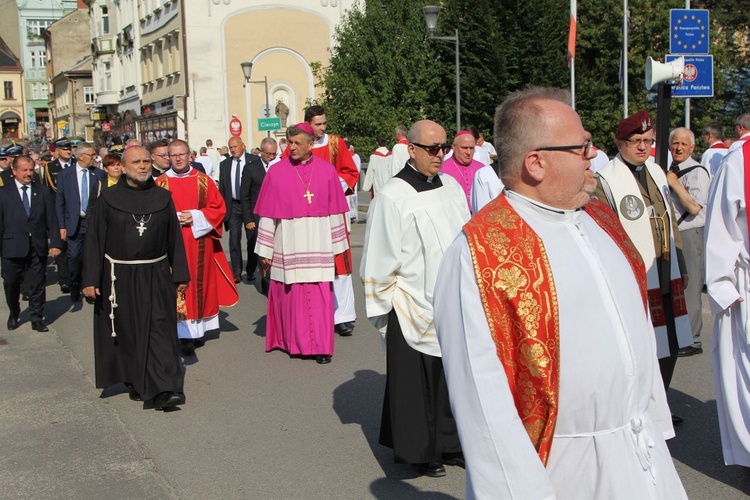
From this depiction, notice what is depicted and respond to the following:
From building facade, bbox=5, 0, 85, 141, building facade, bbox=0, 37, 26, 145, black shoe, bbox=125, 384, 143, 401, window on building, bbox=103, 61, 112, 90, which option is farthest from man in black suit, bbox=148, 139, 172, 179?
building facade, bbox=5, 0, 85, 141

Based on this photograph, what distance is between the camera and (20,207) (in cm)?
1129

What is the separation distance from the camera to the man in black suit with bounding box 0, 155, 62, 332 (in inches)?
429

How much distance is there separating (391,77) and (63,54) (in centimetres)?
5828

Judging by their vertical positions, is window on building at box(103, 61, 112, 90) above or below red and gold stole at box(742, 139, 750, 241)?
above

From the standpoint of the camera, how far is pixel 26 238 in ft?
36.5

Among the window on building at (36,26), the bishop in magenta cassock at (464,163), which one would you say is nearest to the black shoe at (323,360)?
the bishop in magenta cassock at (464,163)

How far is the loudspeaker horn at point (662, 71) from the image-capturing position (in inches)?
235

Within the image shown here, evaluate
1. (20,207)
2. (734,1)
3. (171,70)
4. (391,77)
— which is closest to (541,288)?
(20,207)

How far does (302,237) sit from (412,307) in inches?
130

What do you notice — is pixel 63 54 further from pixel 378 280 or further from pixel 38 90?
pixel 378 280

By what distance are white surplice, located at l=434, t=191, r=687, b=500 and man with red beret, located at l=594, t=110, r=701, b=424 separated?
120 inches

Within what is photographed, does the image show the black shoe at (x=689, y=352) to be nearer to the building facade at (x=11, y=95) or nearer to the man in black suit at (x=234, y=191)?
the man in black suit at (x=234, y=191)

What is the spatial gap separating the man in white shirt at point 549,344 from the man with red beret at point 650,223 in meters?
3.01

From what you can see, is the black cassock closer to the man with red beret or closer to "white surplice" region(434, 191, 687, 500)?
the man with red beret
